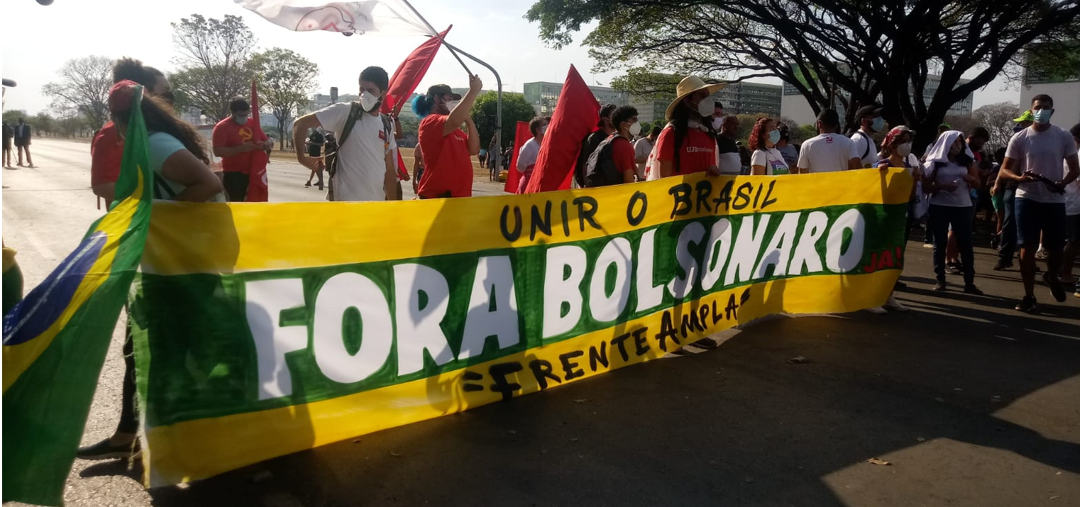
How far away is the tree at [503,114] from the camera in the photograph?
49688 mm

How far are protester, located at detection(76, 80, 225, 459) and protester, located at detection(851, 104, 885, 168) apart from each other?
593 cm

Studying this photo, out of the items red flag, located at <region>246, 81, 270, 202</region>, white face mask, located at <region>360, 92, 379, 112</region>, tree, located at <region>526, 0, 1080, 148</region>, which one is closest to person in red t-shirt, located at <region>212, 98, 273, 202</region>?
red flag, located at <region>246, 81, 270, 202</region>

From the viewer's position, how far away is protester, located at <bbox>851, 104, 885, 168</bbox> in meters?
7.52

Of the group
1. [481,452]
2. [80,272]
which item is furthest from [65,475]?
[481,452]

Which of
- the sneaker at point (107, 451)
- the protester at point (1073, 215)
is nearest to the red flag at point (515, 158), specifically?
the sneaker at point (107, 451)

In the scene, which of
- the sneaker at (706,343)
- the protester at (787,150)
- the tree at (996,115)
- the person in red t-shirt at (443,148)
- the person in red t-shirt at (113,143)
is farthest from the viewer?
the tree at (996,115)

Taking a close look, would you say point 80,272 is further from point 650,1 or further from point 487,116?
point 487,116

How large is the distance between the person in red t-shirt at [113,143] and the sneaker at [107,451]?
1181 mm

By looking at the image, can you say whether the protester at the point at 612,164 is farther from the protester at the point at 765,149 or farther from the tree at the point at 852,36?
the tree at the point at 852,36

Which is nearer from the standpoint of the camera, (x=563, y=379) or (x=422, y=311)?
(x=422, y=311)

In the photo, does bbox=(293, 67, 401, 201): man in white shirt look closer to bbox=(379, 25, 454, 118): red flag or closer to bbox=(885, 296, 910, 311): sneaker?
bbox=(379, 25, 454, 118): red flag

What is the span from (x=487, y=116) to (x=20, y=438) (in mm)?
47855

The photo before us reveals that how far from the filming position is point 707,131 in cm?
595

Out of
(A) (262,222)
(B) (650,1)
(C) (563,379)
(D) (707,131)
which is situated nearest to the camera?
(A) (262,222)
